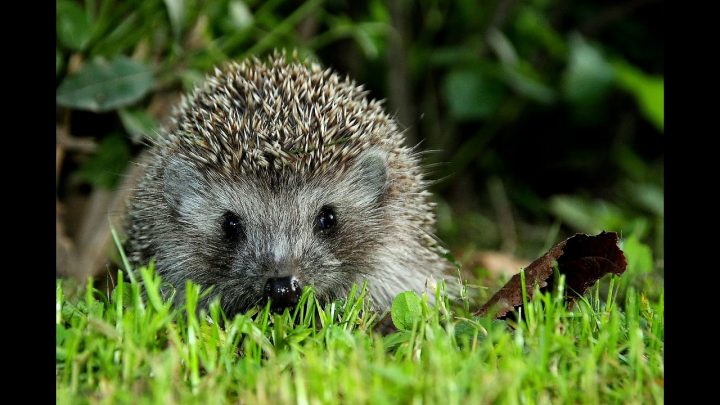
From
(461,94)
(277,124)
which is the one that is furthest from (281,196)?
(461,94)

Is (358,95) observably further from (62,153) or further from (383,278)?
(62,153)

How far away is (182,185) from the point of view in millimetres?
2729

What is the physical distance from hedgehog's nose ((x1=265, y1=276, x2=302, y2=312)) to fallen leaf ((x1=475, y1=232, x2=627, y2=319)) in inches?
19.0

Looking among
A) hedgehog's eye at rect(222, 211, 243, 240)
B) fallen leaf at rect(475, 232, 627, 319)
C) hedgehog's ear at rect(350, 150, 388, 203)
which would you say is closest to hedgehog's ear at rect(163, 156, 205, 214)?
hedgehog's eye at rect(222, 211, 243, 240)

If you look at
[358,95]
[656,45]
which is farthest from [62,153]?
[656,45]

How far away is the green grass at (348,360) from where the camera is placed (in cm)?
151

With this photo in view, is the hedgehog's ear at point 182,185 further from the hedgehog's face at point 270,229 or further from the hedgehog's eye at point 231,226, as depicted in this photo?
the hedgehog's eye at point 231,226

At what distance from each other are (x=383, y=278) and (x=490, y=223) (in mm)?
2431

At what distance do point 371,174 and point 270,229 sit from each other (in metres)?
0.45

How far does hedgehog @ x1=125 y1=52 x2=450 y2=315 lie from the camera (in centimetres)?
252

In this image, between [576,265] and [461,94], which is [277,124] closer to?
[576,265]

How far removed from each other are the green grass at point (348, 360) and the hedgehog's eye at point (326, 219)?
2.26 feet

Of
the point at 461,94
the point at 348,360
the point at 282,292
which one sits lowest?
the point at 348,360
